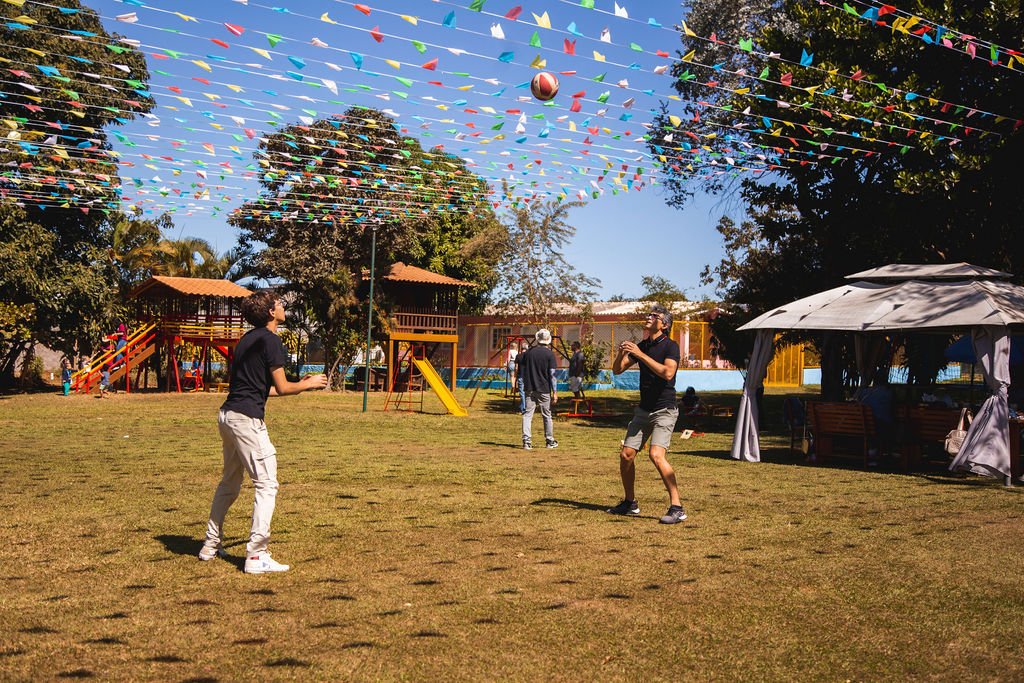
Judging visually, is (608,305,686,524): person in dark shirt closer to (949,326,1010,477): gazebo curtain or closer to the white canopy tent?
(949,326,1010,477): gazebo curtain

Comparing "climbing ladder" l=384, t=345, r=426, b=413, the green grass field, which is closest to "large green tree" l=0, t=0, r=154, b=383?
"climbing ladder" l=384, t=345, r=426, b=413

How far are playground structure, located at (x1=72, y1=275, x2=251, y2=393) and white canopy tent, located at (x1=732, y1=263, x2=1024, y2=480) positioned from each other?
20.0 m

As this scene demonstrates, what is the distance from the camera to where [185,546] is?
Answer: 659 cm

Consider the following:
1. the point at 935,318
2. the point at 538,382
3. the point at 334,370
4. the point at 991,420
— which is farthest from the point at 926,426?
the point at 334,370

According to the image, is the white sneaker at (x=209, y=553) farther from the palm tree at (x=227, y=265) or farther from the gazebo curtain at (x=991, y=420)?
the palm tree at (x=227, y=265)

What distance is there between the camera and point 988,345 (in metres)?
11.7

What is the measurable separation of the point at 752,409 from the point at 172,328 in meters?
22.9

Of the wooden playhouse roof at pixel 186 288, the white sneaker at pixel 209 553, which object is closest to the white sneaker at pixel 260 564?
the white sneaker at pixel 209 553

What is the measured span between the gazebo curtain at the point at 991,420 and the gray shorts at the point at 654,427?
5.41m

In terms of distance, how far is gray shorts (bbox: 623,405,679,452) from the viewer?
785 cm

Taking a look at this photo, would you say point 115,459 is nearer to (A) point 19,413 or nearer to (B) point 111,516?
(B) point 111,516

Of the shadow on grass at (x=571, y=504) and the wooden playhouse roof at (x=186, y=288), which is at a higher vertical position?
the wooden playhouse roof at (x=186, y=288)

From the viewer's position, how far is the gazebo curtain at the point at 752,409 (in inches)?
527

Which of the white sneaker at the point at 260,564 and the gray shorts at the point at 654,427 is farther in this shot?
the gray shorts at the point at 654,427
